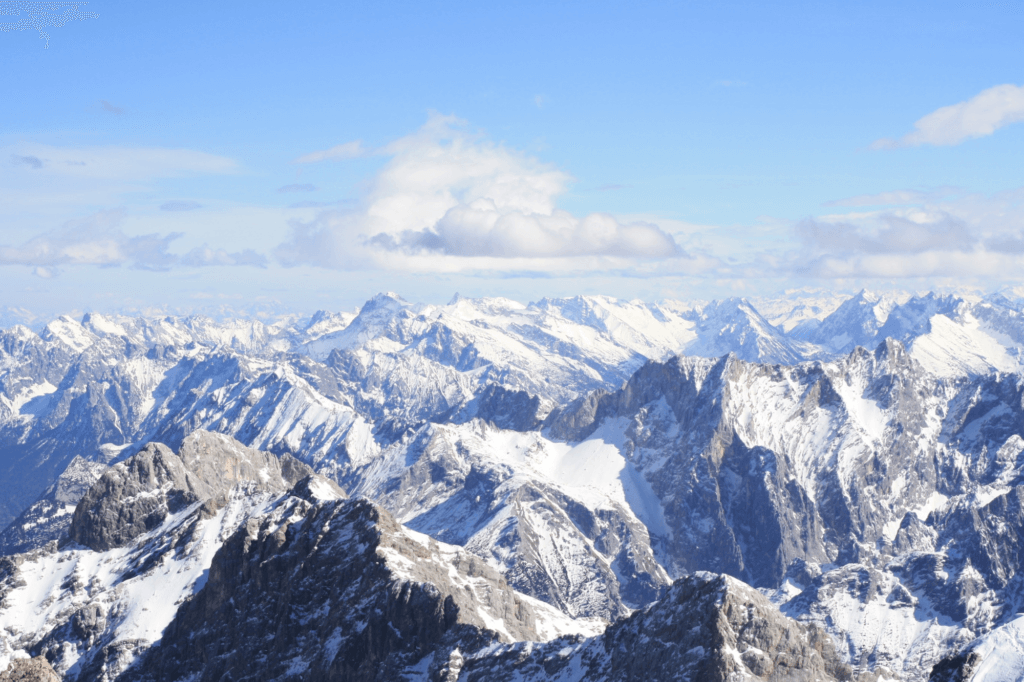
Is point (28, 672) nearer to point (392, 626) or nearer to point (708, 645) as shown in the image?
point (392, 626)

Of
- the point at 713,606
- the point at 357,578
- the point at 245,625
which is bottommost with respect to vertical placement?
the point at 245,625

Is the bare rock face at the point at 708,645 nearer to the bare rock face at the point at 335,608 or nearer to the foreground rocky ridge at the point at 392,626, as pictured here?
the foreground rocky ridge at the point at 392,626

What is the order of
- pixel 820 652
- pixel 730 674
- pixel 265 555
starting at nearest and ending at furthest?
pixel 730 674, pixel 820 652, pixel 265 555

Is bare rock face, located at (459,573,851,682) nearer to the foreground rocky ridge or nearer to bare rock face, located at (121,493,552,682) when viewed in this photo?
the foreground rocky ridge

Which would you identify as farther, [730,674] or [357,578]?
[357,578]

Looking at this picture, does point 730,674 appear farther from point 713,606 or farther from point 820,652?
point 820,652

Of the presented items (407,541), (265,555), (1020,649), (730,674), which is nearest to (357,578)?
(407,541)

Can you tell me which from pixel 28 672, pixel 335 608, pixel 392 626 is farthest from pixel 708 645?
pixel 28 672
